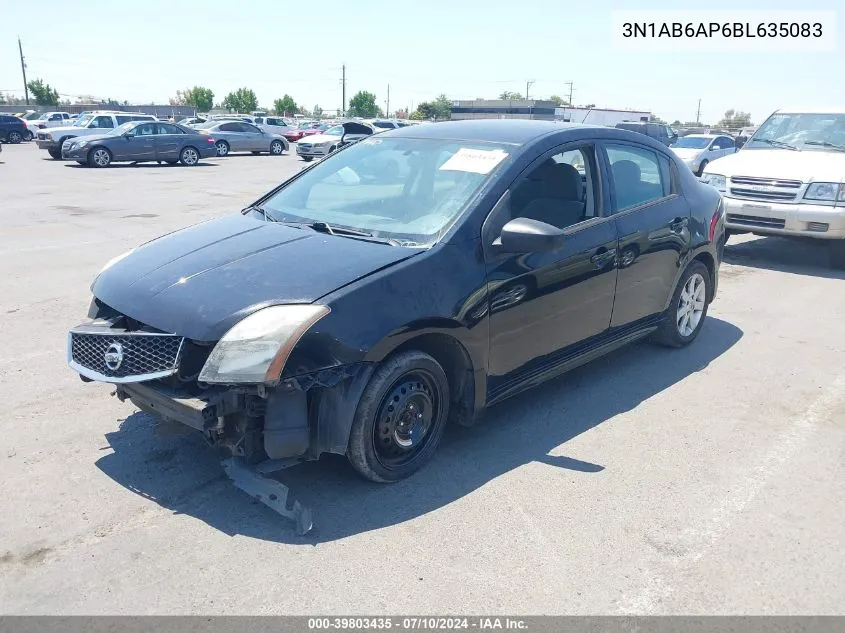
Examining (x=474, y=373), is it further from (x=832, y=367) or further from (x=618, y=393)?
(x=832, y=367)

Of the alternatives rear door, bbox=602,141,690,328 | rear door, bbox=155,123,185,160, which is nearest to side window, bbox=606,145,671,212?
rear door, bbox=602,141,690,328

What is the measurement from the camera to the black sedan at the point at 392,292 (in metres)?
3.31

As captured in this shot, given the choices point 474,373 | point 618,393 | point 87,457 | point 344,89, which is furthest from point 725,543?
point 344,89

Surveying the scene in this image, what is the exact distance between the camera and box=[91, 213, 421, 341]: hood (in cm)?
338

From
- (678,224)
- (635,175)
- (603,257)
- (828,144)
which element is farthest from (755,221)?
(603,257)

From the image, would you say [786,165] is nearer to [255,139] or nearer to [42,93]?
[255,139]

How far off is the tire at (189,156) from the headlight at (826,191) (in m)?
20.8

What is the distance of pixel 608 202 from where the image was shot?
4879mm

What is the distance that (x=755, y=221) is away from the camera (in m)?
9.52

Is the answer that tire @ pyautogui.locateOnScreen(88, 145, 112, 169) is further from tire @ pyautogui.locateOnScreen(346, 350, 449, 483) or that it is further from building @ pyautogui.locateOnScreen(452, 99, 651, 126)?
Answer: tire @ pyautogui.locateOnScreen(346, 350, 449, 483)

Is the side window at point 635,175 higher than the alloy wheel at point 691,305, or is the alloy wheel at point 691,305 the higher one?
the side window at point 635,175

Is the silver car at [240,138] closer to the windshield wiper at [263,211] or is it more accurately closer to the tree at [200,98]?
the windshield wiper at [263,211]

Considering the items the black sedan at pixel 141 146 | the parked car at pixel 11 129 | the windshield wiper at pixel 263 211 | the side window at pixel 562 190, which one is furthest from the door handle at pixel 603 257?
the parked car at pixel 11 129

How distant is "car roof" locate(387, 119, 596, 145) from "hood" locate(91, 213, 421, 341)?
120cm
